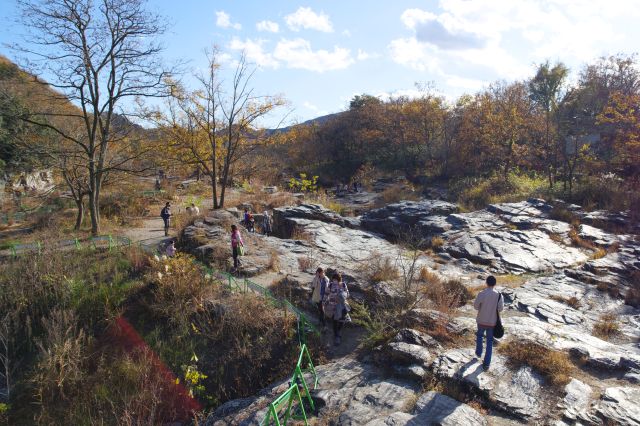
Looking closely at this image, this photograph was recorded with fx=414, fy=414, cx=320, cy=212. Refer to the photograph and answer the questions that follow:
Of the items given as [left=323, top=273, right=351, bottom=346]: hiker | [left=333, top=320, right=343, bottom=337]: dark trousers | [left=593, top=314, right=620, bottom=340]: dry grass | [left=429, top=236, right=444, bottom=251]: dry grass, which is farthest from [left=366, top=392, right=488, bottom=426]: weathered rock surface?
[left=429, top=236, right=444, bottom=251]: dry grass

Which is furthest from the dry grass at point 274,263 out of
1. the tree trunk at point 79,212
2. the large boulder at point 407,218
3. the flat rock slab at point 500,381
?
the tree trunk at point 79,212

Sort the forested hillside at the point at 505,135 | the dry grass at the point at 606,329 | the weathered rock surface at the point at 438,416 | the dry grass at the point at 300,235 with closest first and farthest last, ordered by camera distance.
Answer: the weathered rock surface at the point at 438,416, the dry grass at the point at 606,329, the dry grass at the point at 300,235, the forested hillside at the point at 505,135

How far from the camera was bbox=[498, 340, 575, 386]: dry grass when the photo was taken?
Answer: 6684mm

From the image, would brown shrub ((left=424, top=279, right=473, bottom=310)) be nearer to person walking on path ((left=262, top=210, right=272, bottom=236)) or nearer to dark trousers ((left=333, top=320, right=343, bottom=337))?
→ dark trousers ((left=333, top=320, right=343, bottom=337))

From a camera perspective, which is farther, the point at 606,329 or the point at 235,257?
the point at 235,257

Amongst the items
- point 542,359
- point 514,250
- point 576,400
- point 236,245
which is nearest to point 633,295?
point 514,250

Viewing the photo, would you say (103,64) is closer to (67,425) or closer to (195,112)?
(195,112)

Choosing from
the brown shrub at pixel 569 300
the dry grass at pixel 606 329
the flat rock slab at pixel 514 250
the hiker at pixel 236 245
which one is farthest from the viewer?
the flat rock slab at pixel 514 250

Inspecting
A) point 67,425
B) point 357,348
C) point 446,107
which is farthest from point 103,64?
point 446,107

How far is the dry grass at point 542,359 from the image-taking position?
6684 millimetres

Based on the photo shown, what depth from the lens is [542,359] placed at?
7090 millimetres

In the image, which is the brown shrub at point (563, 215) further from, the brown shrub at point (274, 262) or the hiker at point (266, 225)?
the brown shrub at point (274, 262)

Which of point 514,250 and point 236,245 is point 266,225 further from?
point 514,250

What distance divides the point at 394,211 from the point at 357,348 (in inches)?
498
